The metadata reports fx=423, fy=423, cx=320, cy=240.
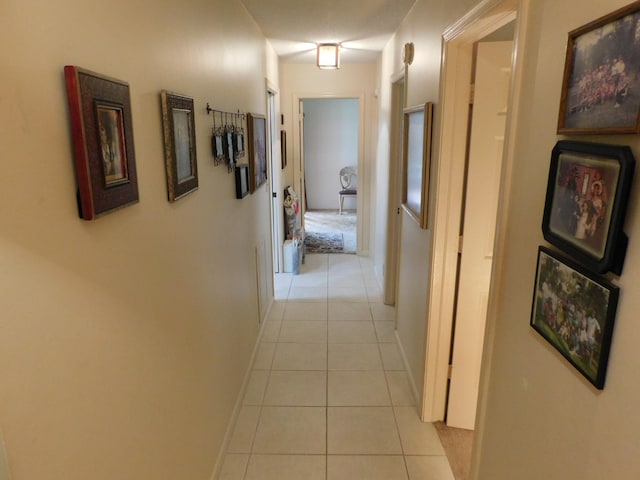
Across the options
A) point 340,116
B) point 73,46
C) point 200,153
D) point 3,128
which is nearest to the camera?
point 3,128

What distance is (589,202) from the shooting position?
89 cm

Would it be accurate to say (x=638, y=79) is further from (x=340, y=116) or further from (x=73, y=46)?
(x=340, y=116)

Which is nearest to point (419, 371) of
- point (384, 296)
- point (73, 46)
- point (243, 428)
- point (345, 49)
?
point (243, 428)

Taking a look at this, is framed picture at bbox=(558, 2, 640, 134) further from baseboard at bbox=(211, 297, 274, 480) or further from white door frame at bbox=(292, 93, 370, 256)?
white door frame at bbox=(292, 93, 370, 256)

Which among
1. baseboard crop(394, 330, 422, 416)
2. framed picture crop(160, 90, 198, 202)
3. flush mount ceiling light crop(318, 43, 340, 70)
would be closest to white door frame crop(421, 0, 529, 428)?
baseboard crop(394, 330, 422, 416)

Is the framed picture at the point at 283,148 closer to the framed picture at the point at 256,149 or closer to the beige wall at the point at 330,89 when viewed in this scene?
the beige wall at the point at 330,89

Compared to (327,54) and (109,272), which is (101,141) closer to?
(109,272)

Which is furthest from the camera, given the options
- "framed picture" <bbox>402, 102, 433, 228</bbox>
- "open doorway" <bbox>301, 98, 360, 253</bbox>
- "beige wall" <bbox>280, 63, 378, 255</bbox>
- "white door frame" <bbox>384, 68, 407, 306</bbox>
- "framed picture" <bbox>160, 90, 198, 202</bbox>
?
"open doorway" <bbox>301, 98, 360, 253</bbox>

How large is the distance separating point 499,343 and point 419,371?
1238 mm

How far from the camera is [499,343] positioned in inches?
54.0

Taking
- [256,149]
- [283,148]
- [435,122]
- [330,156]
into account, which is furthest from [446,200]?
[330,156]

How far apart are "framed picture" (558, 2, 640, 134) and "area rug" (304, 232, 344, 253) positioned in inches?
192

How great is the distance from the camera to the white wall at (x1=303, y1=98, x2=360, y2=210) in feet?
26.3

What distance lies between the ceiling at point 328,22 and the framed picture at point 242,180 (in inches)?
41.4
